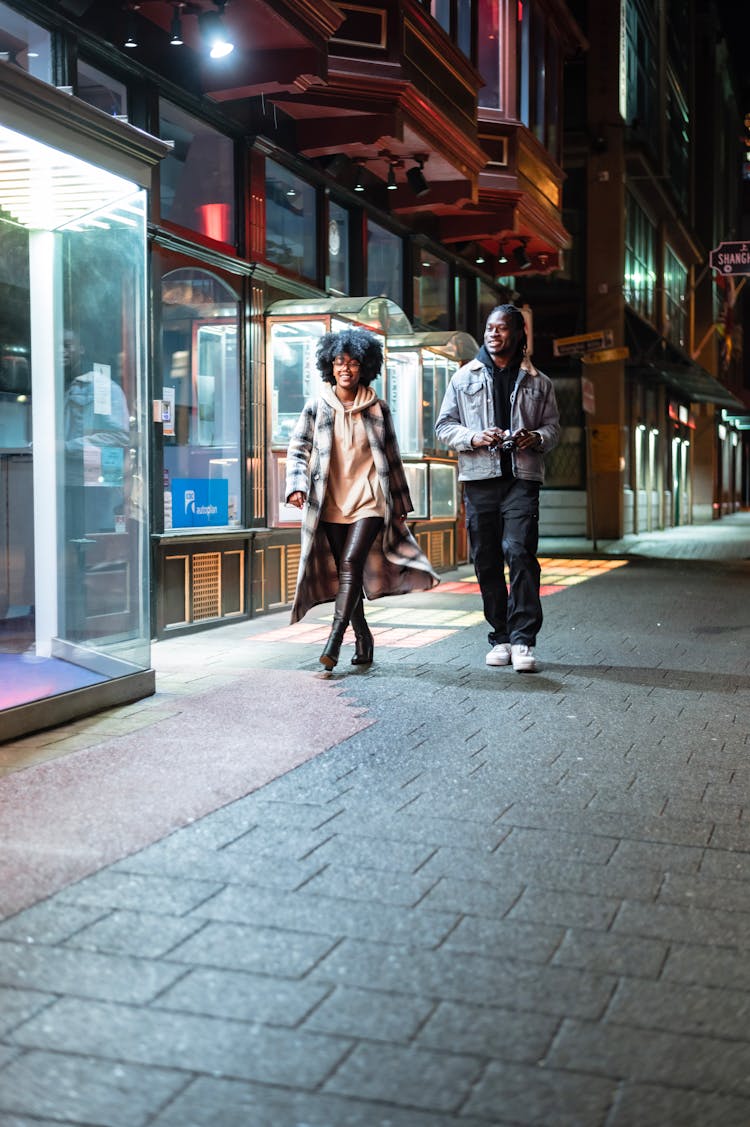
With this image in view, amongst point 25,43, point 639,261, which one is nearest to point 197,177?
point 25,43

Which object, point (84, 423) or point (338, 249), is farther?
point (338, 249)

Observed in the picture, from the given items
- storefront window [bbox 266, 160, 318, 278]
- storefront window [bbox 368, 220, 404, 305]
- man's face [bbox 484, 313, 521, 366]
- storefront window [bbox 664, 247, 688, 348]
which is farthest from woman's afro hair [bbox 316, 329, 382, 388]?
storefront window [bbox 664, 247, 688, 348]

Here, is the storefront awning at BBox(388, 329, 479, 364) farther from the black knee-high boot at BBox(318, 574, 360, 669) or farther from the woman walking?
the black knee-high boot at BBox(318, 574, 360, 669)

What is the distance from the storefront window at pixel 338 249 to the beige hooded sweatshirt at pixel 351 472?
595cm

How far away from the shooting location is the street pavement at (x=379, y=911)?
8.75 feet

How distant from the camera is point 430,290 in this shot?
696 inches

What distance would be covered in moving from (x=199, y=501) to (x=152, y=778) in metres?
5.84

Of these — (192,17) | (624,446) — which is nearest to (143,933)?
(192,17)

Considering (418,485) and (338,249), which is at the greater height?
(338,249)

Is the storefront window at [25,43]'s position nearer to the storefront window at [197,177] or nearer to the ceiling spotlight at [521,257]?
the storefront window at [197,177]

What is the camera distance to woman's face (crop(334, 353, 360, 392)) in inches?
324

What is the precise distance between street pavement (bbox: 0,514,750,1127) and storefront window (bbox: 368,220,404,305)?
9.07 metres

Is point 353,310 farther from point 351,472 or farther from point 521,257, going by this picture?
point 521,257

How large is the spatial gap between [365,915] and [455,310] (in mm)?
15595
